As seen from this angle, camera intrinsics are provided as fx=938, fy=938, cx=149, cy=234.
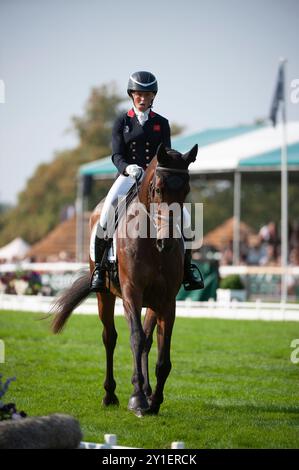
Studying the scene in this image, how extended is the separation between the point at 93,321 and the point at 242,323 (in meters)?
3.32

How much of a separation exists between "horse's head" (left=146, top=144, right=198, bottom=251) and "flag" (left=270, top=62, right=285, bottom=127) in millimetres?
19429

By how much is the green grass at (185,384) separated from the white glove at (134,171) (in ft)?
7.95

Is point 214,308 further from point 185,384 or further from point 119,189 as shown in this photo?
point 119,189

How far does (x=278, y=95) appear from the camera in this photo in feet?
93.1

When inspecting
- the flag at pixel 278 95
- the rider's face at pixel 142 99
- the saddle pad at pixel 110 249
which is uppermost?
the flag at pixel 278 95

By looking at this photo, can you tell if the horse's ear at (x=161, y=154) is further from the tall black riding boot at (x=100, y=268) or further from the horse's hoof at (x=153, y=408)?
the horse's hoof at (x=153, y=408)

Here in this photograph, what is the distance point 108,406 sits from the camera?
9867mm

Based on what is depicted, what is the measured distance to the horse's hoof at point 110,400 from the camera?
9.97 metres

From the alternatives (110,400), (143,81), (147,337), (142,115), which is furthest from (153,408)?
(143,81)

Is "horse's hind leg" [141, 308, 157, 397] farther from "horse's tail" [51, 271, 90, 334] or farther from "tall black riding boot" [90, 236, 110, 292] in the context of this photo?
"horse's tail" [51, 271, 90, 334]

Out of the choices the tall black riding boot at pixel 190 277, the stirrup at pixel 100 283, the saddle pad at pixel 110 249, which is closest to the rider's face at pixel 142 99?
the saddle pad at pixel 110 249

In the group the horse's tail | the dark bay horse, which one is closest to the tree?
the horse's tail

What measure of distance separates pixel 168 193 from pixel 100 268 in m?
1.90

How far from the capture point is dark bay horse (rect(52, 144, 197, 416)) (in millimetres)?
8922
